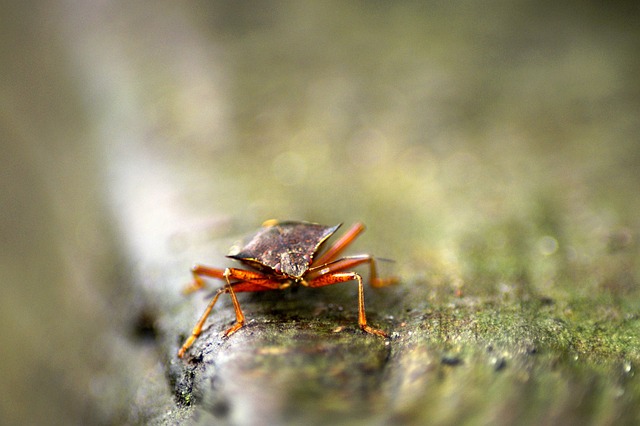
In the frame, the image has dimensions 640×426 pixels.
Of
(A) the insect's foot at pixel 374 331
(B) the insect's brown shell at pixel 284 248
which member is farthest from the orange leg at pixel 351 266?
(A) the insect's foot at pixel 374 331

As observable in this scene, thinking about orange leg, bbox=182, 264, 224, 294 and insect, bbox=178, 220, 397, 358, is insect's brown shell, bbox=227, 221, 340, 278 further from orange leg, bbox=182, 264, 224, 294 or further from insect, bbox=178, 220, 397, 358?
orange leg, bbox=182, 264, 224, 294

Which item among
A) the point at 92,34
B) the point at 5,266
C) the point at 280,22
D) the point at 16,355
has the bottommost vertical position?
the point at 16,355

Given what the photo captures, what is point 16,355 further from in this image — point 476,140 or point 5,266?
point 476,140

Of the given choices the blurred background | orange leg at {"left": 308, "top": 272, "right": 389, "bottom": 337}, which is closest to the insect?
orange leg at {"left": 308, "top": 272, "right": 389, "bottom": 337}

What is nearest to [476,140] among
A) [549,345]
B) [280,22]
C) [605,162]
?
[605,162]

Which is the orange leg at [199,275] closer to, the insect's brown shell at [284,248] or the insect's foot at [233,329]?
the insect's brown shell at [284,248]

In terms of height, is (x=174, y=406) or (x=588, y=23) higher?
(x=588, y=23)
